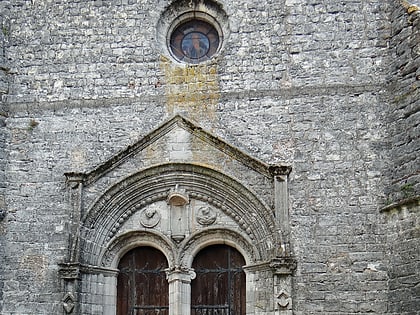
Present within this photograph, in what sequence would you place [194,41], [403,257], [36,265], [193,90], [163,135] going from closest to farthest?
[403,257] → [36,265] → [163,135] → [193,90] → [194,41]

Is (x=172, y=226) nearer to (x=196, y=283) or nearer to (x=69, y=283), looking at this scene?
(x=196, y=283)

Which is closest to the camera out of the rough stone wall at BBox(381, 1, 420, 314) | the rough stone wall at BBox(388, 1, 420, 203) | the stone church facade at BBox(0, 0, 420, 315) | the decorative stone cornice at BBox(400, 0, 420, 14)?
the rough stone wall at BBox(381, 1, 420, 314)

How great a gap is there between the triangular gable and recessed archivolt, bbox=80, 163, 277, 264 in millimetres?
285

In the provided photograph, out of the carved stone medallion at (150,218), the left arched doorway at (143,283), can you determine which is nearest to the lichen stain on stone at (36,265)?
the left arched doorway at (143,283)

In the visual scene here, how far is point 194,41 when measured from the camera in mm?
10984

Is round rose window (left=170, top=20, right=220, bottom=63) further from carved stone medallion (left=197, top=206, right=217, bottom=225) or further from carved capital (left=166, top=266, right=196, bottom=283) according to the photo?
carved capital (left=166, top=266, right=196, bottom=283)

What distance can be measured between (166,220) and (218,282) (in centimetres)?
110

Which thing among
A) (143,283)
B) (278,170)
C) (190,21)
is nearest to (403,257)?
(278,170)

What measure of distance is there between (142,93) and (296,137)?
2.26 m

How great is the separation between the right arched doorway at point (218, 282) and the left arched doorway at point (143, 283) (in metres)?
0.44

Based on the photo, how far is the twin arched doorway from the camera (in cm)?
1005

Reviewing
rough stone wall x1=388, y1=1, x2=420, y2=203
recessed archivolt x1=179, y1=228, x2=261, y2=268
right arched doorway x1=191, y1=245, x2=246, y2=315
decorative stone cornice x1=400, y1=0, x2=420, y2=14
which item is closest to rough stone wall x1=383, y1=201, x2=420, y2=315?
rough stone wall x1=388, y1=1, x2=420, y2=203

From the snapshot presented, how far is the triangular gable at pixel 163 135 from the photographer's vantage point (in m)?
10.1

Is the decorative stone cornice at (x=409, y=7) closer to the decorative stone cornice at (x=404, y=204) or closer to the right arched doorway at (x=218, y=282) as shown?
the decorative stone cornice at (x=404, y=204)
